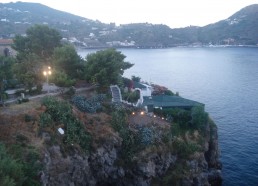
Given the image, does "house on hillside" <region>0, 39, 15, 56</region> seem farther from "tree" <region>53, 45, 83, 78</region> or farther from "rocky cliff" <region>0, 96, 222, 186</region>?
"rocky cliff" <region>0, 96, 222, 186</region>

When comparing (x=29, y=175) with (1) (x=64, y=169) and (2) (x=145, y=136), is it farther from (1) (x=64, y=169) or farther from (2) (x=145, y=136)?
(2) (x=145, y=136)

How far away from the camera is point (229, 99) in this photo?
3573 inches

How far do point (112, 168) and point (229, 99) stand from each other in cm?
5933

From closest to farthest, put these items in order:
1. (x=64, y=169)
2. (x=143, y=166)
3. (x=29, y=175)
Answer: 1. (x=29, y=175)
2. (x=64, y=169)
3. (x=143, y=166)

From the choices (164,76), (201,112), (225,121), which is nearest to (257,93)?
(225,121)

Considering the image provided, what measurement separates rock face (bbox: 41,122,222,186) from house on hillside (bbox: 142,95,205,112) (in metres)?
7.99

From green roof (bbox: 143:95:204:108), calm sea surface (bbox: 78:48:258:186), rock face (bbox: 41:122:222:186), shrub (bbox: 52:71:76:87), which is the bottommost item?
calm sea surface (bbox: 78:48:258:186)

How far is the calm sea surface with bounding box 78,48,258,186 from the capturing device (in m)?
51.6

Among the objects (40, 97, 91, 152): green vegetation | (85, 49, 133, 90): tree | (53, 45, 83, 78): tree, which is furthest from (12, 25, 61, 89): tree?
(40, 97, 91, 152): green vegetation

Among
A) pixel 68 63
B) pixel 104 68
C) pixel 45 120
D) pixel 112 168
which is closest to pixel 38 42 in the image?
pixel 68 63

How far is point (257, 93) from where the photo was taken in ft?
321

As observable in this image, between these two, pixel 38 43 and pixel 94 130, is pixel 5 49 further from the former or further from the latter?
pixel 94 130

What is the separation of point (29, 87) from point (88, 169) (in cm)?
1689

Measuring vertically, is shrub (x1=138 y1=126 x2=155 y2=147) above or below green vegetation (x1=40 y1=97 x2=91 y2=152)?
below
